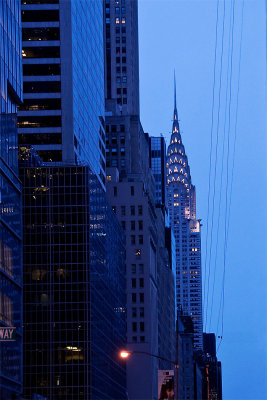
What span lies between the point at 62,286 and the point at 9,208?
46.9 m

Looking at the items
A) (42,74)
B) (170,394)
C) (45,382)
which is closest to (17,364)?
(170,394)

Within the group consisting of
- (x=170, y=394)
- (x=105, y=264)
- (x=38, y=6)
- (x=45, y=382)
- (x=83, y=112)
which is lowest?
(x=170, y=394)

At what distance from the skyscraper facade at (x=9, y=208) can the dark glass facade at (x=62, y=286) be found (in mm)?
41482

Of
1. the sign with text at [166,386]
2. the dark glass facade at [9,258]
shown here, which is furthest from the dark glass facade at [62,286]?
the dark glass facade at [9,258]

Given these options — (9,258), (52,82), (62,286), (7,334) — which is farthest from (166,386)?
(52,82)

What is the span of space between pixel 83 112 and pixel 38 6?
1809cm

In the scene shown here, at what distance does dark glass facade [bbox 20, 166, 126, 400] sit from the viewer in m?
132

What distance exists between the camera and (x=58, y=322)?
134750 mm

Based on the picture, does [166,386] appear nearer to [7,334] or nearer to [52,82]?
[7,334]

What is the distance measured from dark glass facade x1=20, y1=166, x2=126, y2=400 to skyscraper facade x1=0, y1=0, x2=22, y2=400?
136ft

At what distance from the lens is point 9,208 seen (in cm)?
9062

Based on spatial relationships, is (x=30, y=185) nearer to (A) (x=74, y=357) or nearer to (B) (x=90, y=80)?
(A) (x=74, y=357)

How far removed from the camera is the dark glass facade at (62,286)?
13238 centimetres

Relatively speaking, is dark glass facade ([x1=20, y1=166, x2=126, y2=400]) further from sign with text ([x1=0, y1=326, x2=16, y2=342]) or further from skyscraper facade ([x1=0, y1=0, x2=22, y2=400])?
sign with text ([x1=0, y1=326, x2=16, y2=342])
